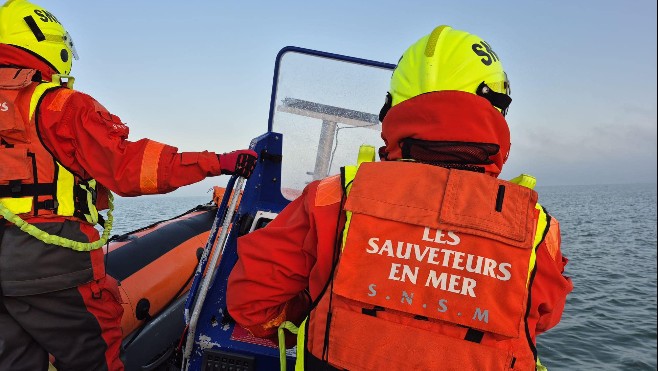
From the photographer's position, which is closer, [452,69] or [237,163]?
[452,69]

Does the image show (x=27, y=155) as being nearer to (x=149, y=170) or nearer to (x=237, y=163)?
(x=149, y=170)

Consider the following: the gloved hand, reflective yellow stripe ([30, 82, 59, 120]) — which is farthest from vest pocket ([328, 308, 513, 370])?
reflective yellow stripe ([30, 82, 59, 120])

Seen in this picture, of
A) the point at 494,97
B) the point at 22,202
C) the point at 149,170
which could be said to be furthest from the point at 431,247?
the point at 22,202

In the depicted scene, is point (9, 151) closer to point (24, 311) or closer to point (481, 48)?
point (24, 311)

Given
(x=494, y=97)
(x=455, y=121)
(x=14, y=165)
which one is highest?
(x=494, y=97)

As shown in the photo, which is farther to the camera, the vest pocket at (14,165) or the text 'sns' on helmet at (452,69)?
the vest pocket at (14,165)

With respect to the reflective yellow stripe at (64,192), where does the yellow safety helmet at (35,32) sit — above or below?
above

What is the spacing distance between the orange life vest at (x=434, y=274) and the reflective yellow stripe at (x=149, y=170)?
1184 mm

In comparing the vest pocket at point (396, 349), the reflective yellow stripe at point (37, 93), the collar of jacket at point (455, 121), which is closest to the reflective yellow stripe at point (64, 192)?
the reflective yellow stripe at point (37, 93)

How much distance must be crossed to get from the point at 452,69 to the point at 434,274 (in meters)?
0.58

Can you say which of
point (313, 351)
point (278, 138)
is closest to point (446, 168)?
point (313, 351)

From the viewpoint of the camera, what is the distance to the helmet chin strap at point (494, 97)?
4.08ft

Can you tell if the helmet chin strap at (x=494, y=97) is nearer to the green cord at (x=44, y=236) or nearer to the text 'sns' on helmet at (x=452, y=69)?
the text 'sns' on helmet at (x=452, y=69)

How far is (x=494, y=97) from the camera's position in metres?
1.27
